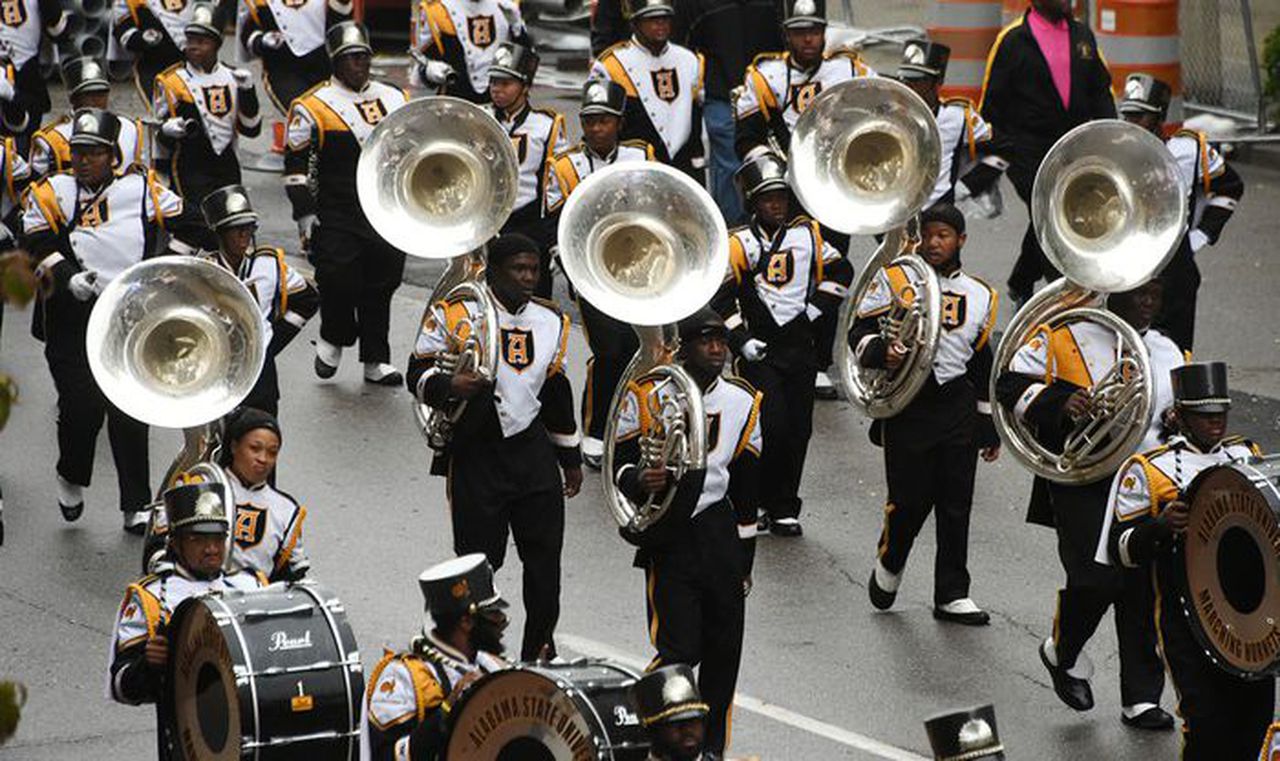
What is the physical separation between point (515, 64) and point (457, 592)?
22.4 ft

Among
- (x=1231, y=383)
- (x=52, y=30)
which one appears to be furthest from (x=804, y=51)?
(x=52, y=30)

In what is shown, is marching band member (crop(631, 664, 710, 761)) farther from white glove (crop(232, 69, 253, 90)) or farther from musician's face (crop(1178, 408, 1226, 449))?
white glove (crop(232, 69, 253, 90))

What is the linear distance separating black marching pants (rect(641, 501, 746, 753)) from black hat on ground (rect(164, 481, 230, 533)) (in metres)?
1.74

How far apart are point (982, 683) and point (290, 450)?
4278 millimetres

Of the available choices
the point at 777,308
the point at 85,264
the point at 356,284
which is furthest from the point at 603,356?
the point at 85,264

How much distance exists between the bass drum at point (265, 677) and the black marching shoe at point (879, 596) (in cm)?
360

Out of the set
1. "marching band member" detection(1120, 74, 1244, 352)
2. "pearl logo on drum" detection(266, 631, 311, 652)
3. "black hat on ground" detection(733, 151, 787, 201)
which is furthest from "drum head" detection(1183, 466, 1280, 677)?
"marching band member" detection(1120, 74, 1244, 352)

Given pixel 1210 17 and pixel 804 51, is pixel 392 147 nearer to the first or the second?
pixel 804 51

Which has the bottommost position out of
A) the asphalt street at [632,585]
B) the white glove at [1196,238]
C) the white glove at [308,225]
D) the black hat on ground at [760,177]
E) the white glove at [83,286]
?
the asphalt street at [632,585]

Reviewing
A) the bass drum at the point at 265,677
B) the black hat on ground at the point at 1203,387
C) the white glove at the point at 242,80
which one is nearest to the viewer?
the bass drum at the point at 265,677

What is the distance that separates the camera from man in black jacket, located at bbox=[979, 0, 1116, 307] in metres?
15.0

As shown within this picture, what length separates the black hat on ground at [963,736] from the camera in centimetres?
696

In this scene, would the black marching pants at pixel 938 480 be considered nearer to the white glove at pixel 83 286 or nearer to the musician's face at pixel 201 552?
the musician's face at pixel 201 552

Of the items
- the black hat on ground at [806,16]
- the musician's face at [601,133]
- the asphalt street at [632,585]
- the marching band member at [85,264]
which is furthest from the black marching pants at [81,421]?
the black hat on ground at [806,16]
